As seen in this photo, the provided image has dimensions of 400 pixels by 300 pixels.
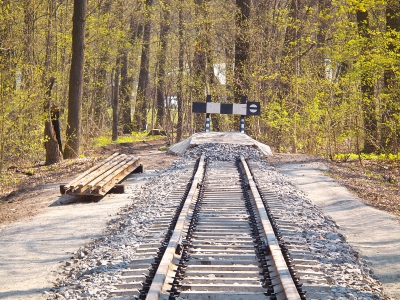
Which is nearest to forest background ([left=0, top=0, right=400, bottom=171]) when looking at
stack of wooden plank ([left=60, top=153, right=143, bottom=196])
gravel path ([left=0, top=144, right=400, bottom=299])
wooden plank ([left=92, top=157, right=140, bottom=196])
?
stack of wooden plank ([left=60, top=153, right=143, bottom=196])

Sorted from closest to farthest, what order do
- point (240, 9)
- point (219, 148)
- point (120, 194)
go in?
point (120, 194), point (219, 148), point (240, 9)

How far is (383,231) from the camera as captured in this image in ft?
29.1

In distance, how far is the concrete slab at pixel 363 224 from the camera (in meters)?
6.90

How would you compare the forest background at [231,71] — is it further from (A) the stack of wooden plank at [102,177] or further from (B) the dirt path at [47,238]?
(B) the dirt path at [47,238]

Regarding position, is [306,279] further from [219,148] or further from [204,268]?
[219,148]

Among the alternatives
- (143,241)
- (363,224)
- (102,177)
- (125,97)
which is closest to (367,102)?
(102,177)

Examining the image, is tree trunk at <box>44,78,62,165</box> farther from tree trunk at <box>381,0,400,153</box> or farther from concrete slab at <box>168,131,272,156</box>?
tree trunk at <box>381,0,400,153</box>

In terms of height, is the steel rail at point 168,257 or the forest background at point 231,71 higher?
the forest background at point 231,71

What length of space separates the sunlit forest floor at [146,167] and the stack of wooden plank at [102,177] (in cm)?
71

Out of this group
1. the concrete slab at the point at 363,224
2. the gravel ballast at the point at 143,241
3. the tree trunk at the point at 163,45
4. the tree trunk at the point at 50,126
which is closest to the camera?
the gravel ballast at the point at 143,241

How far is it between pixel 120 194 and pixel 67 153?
28.8 feet

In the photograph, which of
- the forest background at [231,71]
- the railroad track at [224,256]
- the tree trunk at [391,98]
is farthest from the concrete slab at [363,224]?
the forest background at [231,71]

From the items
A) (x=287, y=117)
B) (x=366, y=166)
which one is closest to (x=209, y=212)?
(x=366, y=166)

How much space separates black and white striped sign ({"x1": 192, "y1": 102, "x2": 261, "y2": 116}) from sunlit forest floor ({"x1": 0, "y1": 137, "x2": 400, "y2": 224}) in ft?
9.02
